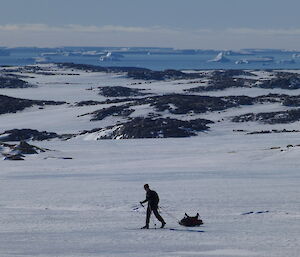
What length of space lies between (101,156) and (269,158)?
1166cm

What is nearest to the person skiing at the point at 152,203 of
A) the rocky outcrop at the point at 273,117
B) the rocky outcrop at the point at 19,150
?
the rocky outcrop at the point at 19,150

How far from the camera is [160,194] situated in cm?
2420

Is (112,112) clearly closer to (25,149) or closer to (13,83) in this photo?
(25,149)

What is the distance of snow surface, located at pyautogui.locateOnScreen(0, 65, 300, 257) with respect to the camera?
49.2 feet

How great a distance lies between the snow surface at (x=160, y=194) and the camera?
49.2ft

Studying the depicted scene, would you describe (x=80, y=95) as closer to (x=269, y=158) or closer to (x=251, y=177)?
(x=269, y=158)

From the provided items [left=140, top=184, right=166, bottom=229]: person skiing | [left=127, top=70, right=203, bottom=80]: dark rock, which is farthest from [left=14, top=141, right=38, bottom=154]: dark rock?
[left=127, top=70, right=203, bottom=80]: dark rock

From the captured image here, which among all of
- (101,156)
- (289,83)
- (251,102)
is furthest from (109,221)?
(289,83)

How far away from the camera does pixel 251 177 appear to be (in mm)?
28922

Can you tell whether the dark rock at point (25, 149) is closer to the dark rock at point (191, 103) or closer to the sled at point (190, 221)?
the sled at point (190, 221)

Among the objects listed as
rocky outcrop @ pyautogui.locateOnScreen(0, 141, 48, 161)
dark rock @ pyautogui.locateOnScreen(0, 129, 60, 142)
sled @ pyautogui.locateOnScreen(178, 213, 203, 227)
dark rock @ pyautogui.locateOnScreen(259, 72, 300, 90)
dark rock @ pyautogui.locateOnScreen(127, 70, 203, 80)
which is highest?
sled @ pyautogui.locateOnScreen(178, 213, 203, 227)

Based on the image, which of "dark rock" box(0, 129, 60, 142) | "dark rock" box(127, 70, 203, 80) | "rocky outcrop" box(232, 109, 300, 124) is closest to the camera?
"dark rock" box(0, 129, 60, 142)

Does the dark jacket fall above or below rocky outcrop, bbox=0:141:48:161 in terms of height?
above

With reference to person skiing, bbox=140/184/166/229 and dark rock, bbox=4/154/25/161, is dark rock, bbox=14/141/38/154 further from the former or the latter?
person skiing, bbox=140/184/166/229
